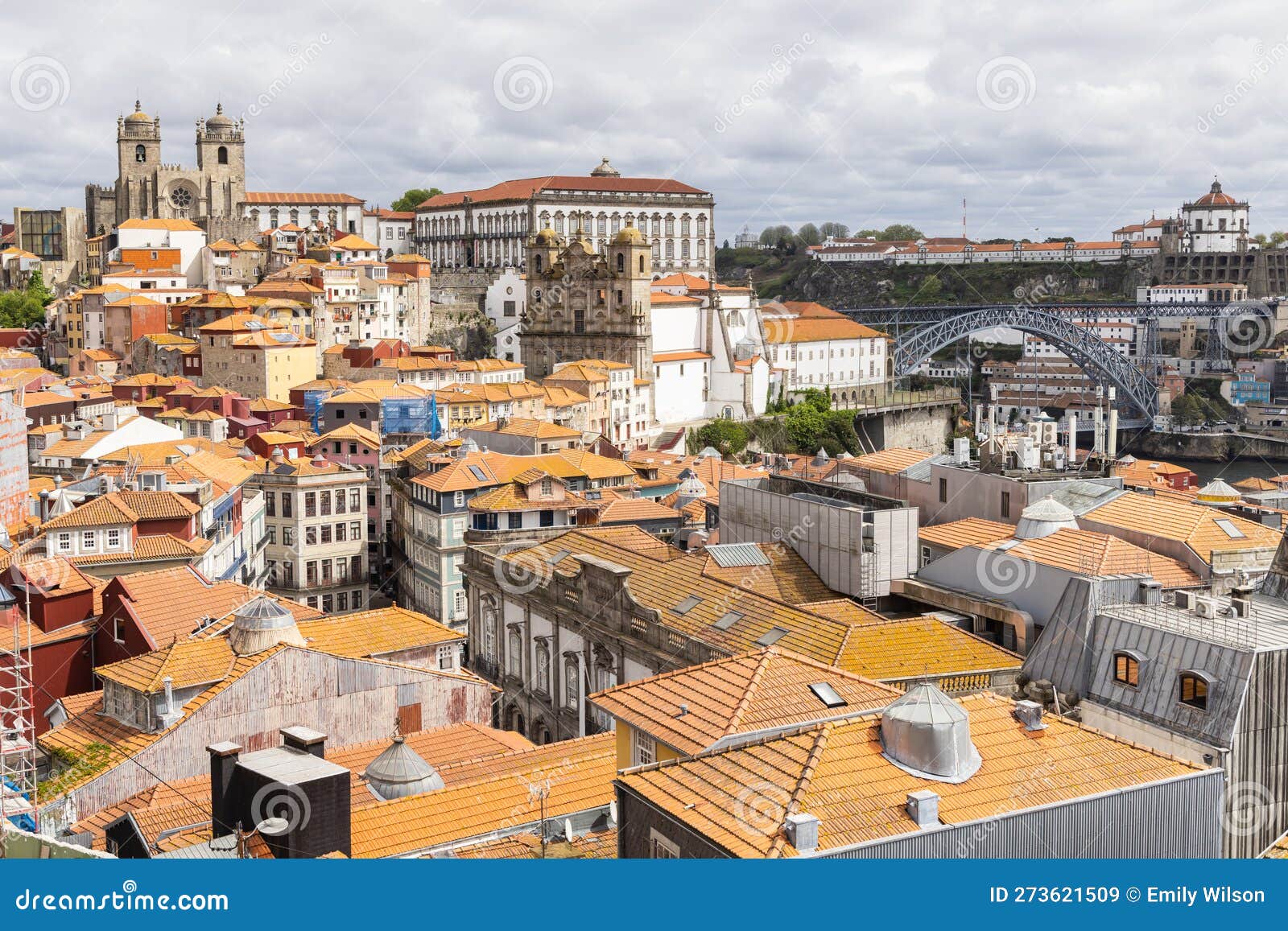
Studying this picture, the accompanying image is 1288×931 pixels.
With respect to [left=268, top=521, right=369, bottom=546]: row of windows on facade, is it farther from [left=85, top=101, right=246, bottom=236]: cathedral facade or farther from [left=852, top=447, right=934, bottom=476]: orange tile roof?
[left=85, top=101, right=246, bottom=236]: cathedral facade

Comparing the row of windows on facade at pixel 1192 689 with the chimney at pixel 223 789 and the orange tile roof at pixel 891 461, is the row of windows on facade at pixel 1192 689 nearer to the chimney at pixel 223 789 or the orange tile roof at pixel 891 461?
the chimney at pixel 223 789

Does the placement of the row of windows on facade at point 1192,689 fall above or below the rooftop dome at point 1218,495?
below

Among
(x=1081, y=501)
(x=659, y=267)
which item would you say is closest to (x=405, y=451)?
(x=1081, y=501)

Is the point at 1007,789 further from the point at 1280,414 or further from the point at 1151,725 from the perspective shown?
the point at 1280,414

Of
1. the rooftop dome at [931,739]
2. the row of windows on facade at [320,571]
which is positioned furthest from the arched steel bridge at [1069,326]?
the rooftop dome at [931,739]

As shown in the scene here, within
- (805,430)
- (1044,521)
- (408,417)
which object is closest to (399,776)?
(1044,521)

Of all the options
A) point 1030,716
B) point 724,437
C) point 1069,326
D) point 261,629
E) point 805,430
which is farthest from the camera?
point 1069,326

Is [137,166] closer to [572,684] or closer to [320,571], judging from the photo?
[320,571]
